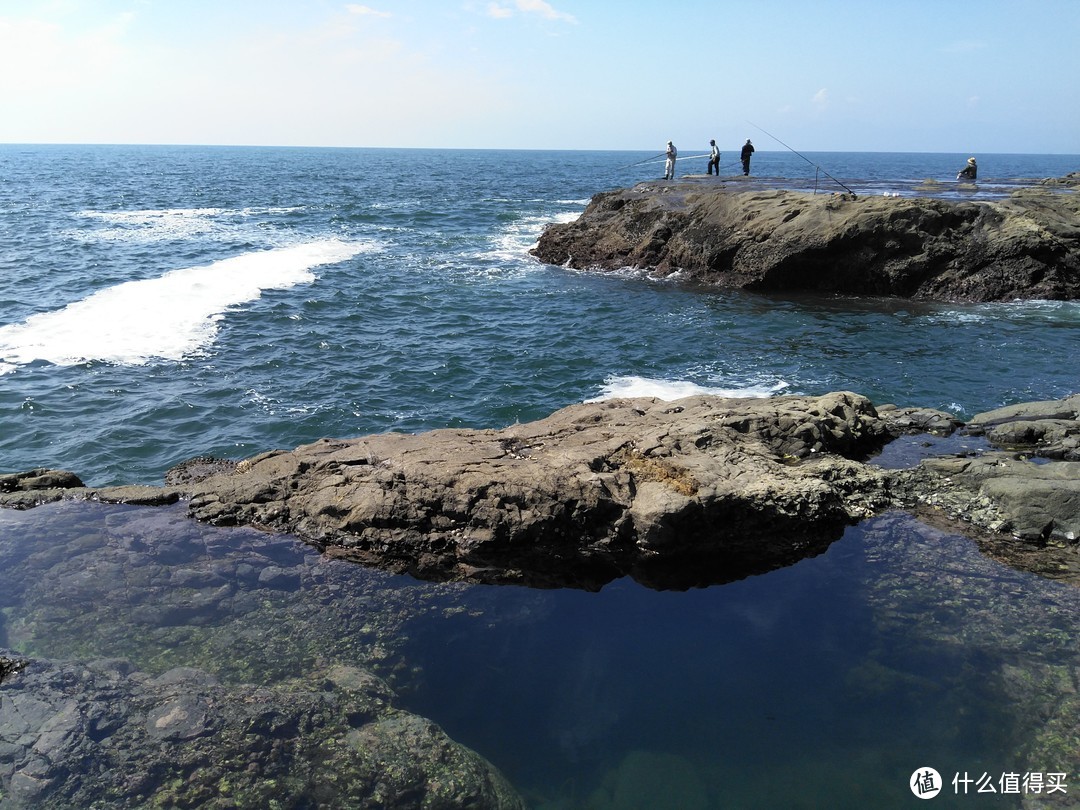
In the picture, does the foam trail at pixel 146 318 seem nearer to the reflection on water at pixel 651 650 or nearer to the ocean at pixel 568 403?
the ocean at pixel 568 403

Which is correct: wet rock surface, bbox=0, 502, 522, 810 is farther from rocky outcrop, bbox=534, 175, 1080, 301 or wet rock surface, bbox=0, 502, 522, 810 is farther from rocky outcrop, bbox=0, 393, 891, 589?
rocky outcrop, bbox=534, 175, 1080, 301

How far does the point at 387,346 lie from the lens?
63.0 feet

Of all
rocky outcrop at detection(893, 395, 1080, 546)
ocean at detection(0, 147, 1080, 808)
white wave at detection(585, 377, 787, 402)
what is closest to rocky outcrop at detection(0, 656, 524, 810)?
ocean at detection(0, 147, 1080, 808)

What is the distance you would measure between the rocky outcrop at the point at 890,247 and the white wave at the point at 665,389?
9.17m

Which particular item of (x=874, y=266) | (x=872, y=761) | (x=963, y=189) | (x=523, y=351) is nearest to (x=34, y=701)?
(x=872, y=761)

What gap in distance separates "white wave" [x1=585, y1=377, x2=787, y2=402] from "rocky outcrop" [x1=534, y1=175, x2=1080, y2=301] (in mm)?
9170

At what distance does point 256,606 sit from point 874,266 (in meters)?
21.3

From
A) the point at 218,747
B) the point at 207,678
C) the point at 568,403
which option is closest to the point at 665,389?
the point at 568,403

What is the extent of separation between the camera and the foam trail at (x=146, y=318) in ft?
57.7

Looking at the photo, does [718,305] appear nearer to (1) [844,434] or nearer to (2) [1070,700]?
Result: (1) [844,434]

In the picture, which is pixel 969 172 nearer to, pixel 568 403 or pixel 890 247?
pixel 890 247

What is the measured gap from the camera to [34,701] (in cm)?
614

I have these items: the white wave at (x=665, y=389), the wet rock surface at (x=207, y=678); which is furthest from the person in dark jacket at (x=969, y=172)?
the wet rock surface at (x=207, y=678)

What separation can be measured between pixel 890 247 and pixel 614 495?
18689mm
